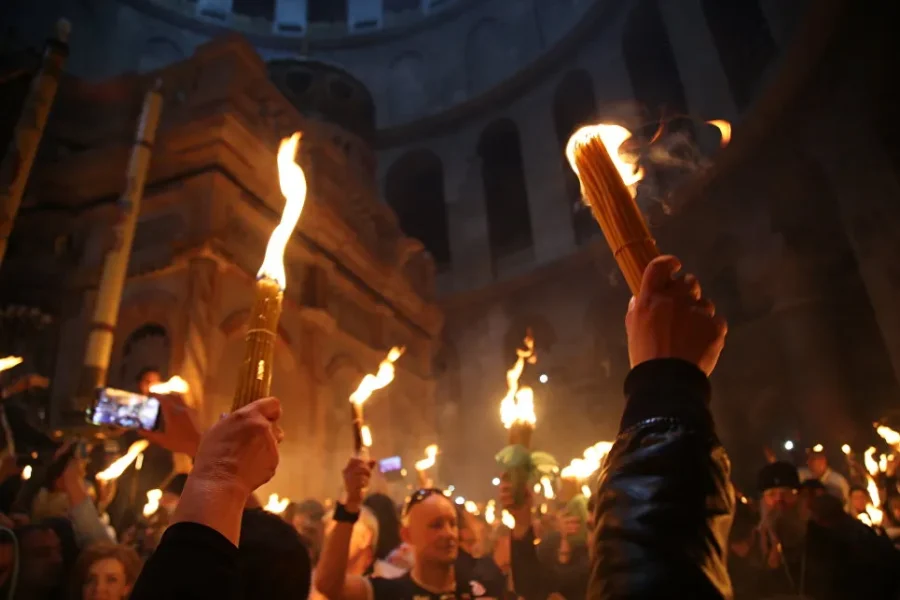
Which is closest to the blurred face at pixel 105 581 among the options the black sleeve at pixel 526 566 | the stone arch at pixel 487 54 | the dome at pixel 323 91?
the black sleeve at pixel 526 566

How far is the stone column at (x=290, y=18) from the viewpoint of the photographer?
92.3 ft

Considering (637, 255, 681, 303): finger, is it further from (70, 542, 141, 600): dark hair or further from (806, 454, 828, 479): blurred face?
(806, 454, 828, 479): blurred face

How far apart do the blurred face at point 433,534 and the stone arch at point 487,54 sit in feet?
75.8

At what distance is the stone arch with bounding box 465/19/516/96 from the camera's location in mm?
25094

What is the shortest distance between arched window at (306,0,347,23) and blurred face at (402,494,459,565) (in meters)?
29.5

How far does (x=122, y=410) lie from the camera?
425 centimetres

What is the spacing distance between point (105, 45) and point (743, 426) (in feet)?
84.9

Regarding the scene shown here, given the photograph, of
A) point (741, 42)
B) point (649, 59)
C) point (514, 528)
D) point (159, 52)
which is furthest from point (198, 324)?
point (159, 52)

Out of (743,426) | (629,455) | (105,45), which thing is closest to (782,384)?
(743,426)

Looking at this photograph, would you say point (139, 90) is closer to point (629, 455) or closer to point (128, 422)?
point (128, 422)

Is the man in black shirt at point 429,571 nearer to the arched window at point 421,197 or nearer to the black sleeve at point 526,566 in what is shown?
the black sleeve at point 526,566

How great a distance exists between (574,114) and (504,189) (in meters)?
3.94

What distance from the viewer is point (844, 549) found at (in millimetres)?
3707

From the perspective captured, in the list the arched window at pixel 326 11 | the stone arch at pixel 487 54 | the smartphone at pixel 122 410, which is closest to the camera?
the smartphone at pixel 122 410
